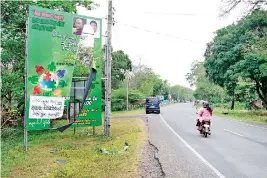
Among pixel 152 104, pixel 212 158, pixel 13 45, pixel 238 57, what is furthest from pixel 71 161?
pixel 152 104

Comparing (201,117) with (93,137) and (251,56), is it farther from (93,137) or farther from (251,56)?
(251,56)

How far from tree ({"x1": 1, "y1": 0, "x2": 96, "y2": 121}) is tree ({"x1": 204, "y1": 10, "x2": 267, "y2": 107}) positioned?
17.1 meters

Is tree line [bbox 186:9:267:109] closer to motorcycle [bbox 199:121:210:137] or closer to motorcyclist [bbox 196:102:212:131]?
motorcyclist [bbox 196:102:212:131]

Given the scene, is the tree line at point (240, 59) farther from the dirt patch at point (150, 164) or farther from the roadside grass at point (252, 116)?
the dirt patch at point (150, 164)

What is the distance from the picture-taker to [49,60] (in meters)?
11.8

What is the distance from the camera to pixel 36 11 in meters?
11.2

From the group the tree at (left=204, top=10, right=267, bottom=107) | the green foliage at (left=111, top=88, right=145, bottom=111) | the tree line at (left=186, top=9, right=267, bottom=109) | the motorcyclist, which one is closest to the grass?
the motorcyclist

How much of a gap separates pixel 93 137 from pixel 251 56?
60.0 feet

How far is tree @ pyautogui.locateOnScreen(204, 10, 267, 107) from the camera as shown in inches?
1056

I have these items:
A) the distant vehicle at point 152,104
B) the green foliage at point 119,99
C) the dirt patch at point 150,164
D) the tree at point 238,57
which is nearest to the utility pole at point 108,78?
the dirt patch at point 150,164

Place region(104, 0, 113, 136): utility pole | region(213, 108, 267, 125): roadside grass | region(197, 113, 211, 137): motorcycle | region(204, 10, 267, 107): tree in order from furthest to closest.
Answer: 1. region(204, 10, 267, 107): tree
2. region(213, 108, 267, 125): roadside grass
3. region(104, 0, 113, 136): utility pole
4. region(197, 113, 211, 137): motorcycle

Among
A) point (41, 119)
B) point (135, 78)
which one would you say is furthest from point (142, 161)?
point (135, 78)

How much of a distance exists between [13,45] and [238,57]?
2419 centimetres

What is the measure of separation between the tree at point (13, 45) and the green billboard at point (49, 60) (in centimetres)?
296
